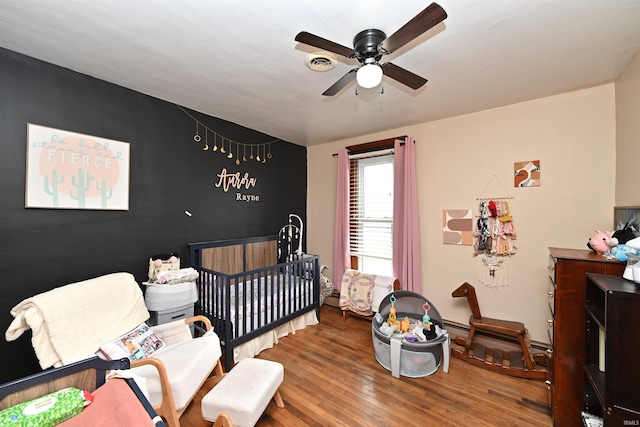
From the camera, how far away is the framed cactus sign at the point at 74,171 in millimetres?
1829

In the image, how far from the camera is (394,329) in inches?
92.4

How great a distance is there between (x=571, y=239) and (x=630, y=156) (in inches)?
32.3

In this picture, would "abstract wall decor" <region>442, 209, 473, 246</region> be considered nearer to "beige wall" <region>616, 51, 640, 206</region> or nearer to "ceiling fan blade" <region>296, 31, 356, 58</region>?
"beige wall" <region>616, 51, 640, 206</region>

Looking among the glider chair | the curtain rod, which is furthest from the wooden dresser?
the glider chair

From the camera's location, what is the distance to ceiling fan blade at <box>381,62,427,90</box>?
59.6 inches

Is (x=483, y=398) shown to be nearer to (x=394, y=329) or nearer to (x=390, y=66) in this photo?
(x=394, y=329)

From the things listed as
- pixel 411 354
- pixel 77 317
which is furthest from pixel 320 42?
pixel 411 354

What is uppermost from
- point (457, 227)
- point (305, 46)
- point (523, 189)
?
point (305, 46)


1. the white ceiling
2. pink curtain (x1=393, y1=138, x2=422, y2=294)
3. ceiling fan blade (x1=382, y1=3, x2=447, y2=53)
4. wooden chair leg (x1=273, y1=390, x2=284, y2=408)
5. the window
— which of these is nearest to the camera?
ceiling fan blade (x1=382, y1=3, x2=447, y2=53)

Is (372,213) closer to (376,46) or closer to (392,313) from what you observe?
(392,313)

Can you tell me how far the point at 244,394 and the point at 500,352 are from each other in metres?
2.36

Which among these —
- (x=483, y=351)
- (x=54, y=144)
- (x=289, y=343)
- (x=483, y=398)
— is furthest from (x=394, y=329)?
(x=54, y=144)

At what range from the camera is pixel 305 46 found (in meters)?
1.65

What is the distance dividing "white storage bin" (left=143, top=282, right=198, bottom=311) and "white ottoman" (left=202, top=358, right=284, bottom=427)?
2.74 ft
